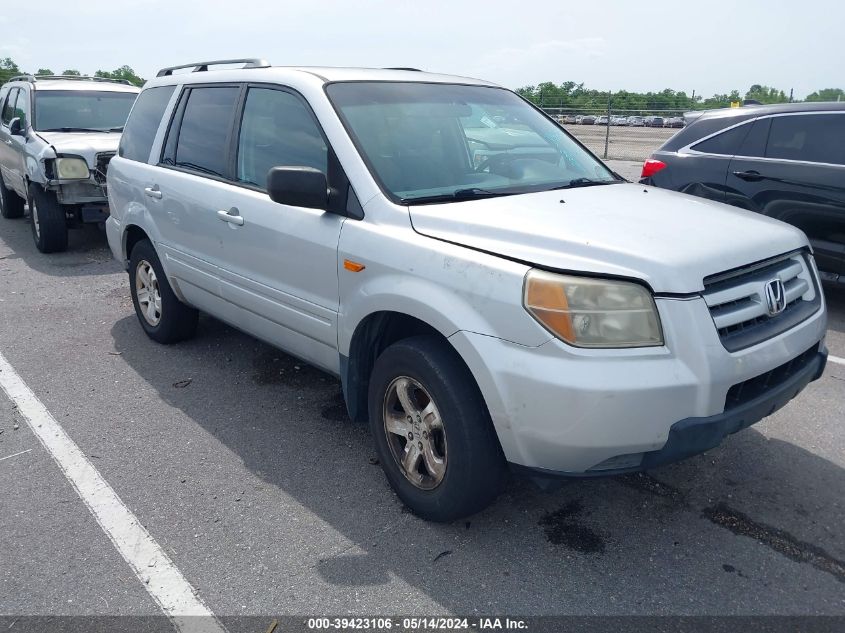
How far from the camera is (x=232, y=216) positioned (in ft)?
12.8

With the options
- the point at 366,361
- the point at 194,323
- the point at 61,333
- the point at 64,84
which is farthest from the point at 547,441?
the point at 64,84

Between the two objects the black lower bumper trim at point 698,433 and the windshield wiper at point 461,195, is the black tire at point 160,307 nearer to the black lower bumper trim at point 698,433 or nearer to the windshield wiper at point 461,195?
the windshield wiper at point 461,195

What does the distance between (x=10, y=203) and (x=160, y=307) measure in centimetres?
701

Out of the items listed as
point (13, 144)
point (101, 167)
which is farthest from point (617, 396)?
point (13, 144)

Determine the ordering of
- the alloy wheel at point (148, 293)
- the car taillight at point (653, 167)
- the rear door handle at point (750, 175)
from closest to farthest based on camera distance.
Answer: the alloy wheel at point (148, 293) → the rear door handle at point (750, 175) → the car taillight at point (653, 167)

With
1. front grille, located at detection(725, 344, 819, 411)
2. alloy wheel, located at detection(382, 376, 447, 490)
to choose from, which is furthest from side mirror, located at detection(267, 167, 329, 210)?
front grille, located at detection(725, 344, 819, 411)

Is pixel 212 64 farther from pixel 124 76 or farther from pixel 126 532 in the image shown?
pixel 124 76

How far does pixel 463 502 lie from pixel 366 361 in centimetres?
82

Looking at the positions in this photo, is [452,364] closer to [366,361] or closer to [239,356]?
[366,361]

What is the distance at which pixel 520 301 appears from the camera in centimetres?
253

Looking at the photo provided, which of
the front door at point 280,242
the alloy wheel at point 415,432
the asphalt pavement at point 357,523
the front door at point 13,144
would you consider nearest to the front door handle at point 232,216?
the front door at point 280,242

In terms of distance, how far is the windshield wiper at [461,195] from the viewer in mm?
3158

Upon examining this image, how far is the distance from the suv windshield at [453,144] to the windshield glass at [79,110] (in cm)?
679

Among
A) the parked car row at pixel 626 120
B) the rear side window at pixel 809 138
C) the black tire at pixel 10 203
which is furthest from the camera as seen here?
the parked car row at pixel 626 120
